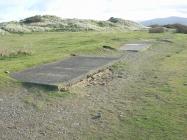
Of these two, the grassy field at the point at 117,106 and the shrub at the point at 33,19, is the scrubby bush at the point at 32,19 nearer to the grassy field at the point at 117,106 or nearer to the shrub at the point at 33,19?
the shrub at the point at 33,19

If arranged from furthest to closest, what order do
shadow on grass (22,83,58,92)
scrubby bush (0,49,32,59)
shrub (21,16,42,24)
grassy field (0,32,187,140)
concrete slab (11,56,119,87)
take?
shrub (21,16,42,24)
scrubby bush (0,49,32,59)
concrete slab (11,56,119,87)
shadow on grass (22,83,58,92)
grassy field (0,32,187,140)

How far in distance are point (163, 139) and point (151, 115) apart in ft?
4.51

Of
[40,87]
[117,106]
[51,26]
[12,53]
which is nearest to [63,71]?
[40,87]

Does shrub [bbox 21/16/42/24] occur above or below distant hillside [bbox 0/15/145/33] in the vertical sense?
above

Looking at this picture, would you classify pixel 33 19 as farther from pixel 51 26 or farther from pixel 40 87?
pixel 40 87

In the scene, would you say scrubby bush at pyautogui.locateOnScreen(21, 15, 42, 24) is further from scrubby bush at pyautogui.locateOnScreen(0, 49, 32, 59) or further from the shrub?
scrubby bush at pyautogui.locateOnScreen(0, 49, 32, 59)

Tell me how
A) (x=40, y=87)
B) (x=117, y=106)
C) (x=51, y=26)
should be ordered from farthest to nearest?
(x=51, y=26) → (x=40, y=87) → (x=117, y=106)

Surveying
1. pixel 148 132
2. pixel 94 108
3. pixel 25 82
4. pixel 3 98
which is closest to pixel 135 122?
pixel 148 132

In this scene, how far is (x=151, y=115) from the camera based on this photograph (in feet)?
28.4

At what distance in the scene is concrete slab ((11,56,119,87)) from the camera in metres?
11.3

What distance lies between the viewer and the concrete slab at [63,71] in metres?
11.3

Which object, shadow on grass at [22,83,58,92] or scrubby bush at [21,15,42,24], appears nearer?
shadow on grass at [22,83,58,92]

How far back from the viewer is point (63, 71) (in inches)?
516

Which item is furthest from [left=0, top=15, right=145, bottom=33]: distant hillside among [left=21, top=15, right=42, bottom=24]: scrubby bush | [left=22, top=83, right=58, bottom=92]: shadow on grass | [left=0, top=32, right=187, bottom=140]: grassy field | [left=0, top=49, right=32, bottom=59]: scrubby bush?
[left=22, top=83, right=58, bottom=92]: shadow on grass
